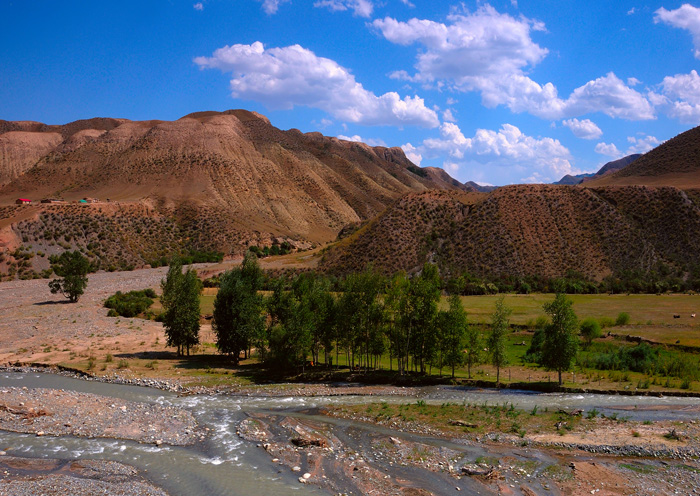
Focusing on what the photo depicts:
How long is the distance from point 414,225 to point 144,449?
86.2m

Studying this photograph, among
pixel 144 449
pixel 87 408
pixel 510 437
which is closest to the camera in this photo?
pixel 144 449

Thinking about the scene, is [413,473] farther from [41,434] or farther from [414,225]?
[414,225]

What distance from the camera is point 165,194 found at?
14512 centimetres

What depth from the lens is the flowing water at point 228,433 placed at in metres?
20.5

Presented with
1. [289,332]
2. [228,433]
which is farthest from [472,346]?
[228,433]

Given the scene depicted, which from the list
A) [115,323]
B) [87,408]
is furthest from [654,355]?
[115,323]

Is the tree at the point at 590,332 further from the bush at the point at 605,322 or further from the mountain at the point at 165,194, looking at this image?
the mountain at the point at 165,194

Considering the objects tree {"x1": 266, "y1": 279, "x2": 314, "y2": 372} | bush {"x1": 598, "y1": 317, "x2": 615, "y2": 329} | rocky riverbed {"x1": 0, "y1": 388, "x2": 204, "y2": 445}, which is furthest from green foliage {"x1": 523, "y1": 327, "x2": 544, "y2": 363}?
rocky riverbed {"x1": 0, "y1": 388, "x2": 204, "y2": 445}

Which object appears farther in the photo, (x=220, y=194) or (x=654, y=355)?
(x=220, y=194)

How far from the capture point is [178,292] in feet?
→ 157

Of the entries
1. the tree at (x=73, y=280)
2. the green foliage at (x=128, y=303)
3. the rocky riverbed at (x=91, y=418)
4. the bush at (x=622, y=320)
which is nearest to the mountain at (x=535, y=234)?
the bush at (x=622, y=320)

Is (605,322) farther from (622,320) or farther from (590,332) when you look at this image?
(590,332)

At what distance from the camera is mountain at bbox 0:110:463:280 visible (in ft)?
375

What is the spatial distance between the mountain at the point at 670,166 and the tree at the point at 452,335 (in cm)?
10414
